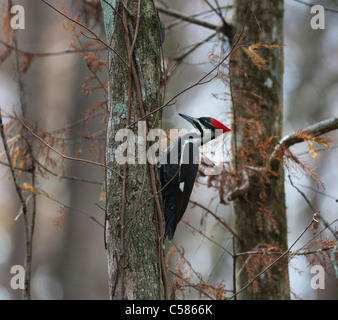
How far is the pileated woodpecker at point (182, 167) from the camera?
134 inches

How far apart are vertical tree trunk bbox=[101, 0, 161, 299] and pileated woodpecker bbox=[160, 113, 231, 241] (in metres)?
0.74

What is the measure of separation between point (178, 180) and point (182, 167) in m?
0.09

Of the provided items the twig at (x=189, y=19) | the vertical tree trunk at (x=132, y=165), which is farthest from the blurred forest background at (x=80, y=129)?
the vertical tree trunk at (x=132, y=165)

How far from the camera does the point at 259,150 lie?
13.0 ft
